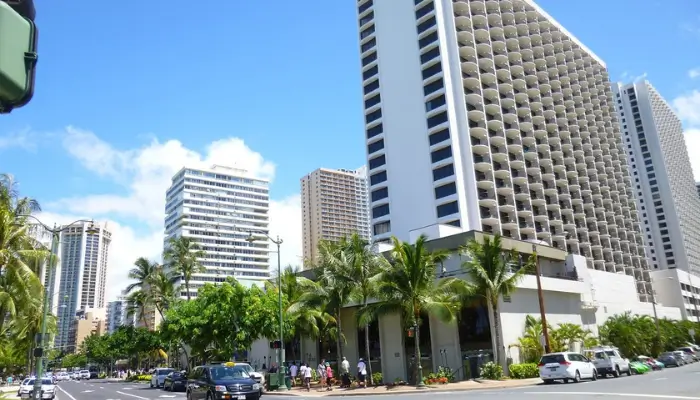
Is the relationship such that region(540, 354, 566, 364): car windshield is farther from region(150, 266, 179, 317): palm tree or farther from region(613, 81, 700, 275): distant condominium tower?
region(613, 81, 700, 275): distant condominium tower

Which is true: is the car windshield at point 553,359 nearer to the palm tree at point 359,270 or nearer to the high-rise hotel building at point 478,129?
the palm tree at point 359,270

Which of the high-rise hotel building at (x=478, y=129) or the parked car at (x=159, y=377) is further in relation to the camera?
the high-rise hotel building at (x=478, y=129)

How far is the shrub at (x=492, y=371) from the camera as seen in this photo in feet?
108

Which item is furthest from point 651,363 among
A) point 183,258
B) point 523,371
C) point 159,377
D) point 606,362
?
point 183,258

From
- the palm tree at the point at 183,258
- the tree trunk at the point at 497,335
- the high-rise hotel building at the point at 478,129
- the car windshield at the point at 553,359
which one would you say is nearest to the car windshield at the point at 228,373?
the car windshield at the point at 553,359

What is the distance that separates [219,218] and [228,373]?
142m

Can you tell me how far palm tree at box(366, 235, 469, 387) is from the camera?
105 ft

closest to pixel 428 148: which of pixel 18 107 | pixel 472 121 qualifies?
pixel 472 121

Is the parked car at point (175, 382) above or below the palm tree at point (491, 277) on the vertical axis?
below

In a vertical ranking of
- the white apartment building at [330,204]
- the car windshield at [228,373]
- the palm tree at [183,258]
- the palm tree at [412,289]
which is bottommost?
the car windshield at [228,373]

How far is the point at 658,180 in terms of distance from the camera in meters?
146

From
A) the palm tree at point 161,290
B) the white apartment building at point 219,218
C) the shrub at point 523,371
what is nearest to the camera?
the shrub at point 523,371

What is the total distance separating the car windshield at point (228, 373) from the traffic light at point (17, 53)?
64.3ft

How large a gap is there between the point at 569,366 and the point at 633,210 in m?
88.6
